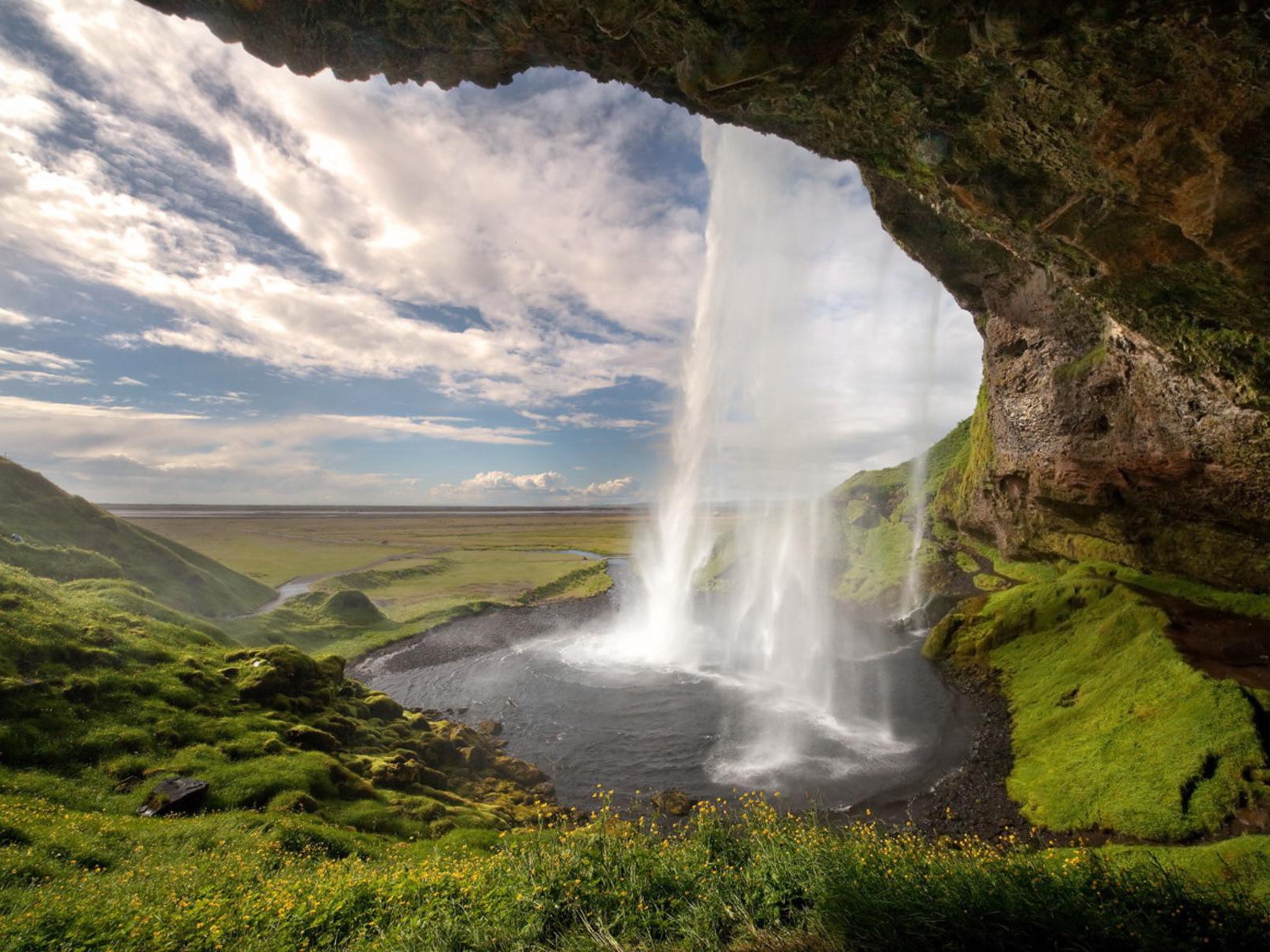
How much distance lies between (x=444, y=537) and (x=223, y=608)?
9579 centimetres

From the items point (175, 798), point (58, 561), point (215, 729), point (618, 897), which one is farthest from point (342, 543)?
point (618, 897)

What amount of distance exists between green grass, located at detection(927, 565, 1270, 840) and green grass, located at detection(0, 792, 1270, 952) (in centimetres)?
413

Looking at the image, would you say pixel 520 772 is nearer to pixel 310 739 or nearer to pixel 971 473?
pixel 310 739

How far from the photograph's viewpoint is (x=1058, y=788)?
56.1ft

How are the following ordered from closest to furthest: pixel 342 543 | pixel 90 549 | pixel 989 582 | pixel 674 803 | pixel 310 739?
pixel 674 803, pixel 310 739, pixel 989 582, pixel 90 549, pixel 342 543

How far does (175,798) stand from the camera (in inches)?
574

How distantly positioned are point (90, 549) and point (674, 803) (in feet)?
170

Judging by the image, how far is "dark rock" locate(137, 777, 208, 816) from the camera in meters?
14.3

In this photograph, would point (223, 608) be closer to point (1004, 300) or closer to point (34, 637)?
point (34, 637)

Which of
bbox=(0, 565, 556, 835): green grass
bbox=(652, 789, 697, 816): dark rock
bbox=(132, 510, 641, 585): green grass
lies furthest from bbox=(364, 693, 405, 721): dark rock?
bbox=(132, 510, 641, 585): green grass

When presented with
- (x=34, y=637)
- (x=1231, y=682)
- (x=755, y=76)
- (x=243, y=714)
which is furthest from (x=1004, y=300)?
(x=34, y=637)

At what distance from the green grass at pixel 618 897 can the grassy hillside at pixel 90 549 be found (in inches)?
1389

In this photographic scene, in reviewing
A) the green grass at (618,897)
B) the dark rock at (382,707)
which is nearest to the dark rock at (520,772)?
the dark rock at (382,707)

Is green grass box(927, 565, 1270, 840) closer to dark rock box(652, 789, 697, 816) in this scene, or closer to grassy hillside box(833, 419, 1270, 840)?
grassy hillside box(833, 419, 1270, 840)
